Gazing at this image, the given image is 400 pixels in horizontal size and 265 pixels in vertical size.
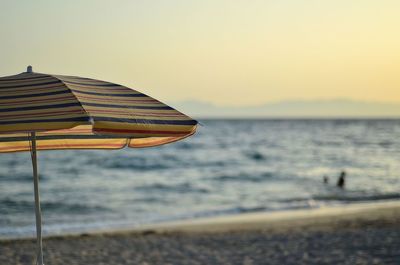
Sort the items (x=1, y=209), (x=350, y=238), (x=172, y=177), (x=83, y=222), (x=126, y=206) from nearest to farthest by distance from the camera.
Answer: (x=350, y=238), (x=83, y=222), (x=1, y=209), (x=126, y=206), (x=172, y=177)

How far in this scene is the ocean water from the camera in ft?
59.6

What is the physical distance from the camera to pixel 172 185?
27.4 m

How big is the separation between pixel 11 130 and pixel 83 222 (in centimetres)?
1324

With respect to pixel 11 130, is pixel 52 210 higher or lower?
lower

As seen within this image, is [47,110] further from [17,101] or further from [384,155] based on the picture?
[384,155]

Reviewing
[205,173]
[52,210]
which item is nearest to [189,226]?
[52,210]

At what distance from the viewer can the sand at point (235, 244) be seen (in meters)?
10.6

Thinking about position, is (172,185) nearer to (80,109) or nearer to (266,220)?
(266,220)

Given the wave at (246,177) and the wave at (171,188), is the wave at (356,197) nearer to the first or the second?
the wave at (171,188)

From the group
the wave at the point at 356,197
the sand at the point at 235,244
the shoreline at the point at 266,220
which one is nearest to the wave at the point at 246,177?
the wave at the point at 356,197

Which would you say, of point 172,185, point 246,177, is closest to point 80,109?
point 172,185

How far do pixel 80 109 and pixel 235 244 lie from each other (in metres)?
8.77

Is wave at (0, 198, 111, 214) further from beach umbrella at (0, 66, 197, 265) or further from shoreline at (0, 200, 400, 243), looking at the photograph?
beach umbrella at (0, 66, 197, 265)

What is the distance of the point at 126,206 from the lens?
2036 cm
